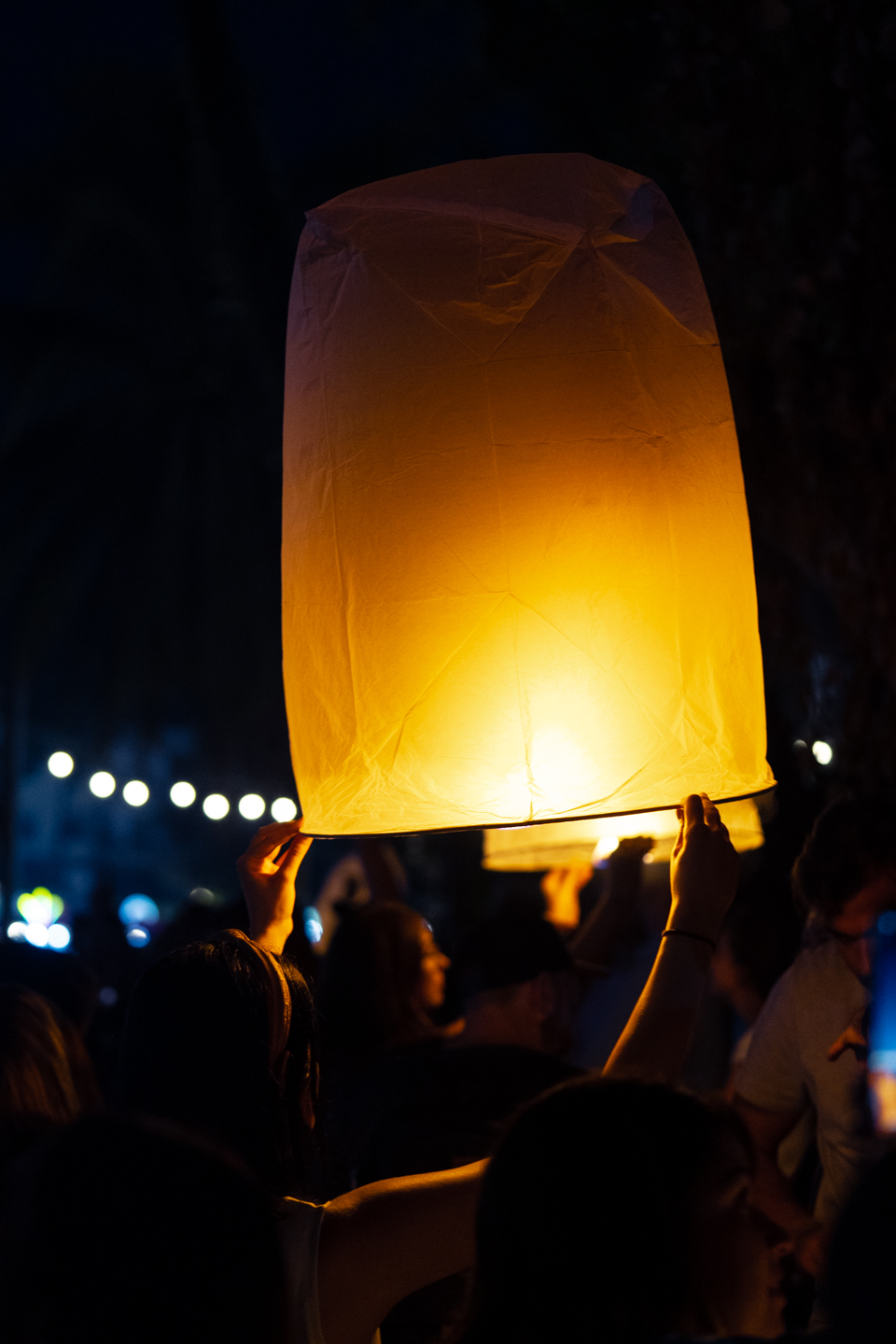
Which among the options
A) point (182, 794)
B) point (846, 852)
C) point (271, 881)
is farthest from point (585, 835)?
point (182, 794)

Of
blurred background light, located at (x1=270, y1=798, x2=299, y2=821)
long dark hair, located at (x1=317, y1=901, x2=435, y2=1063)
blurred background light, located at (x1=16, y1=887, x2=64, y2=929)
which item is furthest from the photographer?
blurred background light, located at (x1=16, y1=887, x2=64, y2=929)

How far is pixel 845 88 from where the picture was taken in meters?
4.06

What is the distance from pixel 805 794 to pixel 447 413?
459cm

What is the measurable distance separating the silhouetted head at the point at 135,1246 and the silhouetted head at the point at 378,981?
2.12m

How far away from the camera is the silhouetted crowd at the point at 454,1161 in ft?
3.91

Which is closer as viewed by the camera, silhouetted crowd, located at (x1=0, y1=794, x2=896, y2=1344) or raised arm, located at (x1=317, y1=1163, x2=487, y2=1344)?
silhouetted crowd, located at (x1=0, y1=794, x2=896, y2=1344)

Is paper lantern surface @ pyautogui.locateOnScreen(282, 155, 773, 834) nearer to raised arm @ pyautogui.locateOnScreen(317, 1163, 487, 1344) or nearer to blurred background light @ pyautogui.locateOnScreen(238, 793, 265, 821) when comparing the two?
raised arm @ pyautogui.locateOnScreen(317, 1163, 487, 1344)

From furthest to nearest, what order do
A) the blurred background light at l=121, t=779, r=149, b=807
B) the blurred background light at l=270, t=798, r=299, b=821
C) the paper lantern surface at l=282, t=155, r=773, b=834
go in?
1. the blurred background light at l=270, t=798, r=299, b=821
2. the blurred background light at l=121, t=779, r=149, b=807
3. the paper lantern surface at l=282, t=155, r=773, b=834

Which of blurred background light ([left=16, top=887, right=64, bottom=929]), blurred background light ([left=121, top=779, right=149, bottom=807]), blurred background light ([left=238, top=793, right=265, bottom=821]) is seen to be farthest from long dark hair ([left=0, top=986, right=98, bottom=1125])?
blurred background light ([left=16, top=887, right=64, bottom=929])

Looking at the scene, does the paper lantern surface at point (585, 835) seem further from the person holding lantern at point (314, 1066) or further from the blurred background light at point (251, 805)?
the blurred background light at point (251, 805)

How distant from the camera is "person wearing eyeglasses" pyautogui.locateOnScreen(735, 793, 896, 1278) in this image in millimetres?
2676

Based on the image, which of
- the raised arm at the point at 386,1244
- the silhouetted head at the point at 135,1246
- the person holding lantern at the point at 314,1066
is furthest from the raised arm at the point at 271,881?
the silhouetted head at the point at 135,1246

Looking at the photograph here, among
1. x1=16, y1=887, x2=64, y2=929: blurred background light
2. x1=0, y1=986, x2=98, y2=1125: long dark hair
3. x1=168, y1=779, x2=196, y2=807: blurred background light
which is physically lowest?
x1=16, y1=887, x2=64, y2=929: blurred background light

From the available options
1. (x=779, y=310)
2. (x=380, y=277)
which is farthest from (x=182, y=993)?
(x=779, y=310)
